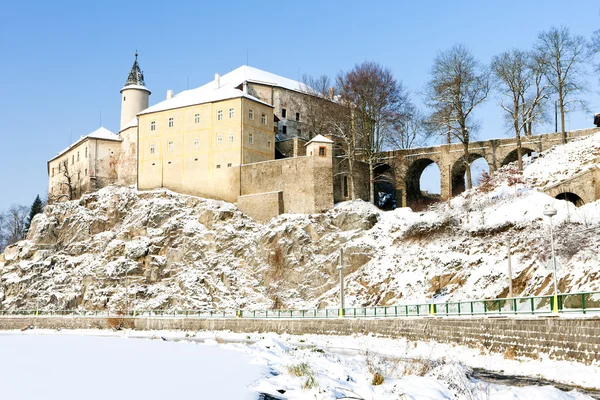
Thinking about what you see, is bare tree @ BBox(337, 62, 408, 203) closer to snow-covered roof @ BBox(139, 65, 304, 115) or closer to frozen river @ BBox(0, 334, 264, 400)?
snow-covered roof @ BBox(139, 65, 304, 115)

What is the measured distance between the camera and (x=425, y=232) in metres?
51.8

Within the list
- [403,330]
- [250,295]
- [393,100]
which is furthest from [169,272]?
[403,330]

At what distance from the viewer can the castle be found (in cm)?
6269

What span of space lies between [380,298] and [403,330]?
50.9 ft

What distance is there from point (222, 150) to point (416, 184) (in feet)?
67.9

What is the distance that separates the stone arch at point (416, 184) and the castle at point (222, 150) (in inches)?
283

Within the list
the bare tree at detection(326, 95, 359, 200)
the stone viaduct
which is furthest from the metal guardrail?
the stone viaduct

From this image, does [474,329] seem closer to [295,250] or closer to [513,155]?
[295,250]

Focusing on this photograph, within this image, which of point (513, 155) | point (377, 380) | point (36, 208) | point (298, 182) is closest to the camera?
point (377, 380)

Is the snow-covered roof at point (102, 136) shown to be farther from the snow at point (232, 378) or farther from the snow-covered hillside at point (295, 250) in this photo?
the snow at point (232, 378)

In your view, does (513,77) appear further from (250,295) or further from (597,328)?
(597,328)

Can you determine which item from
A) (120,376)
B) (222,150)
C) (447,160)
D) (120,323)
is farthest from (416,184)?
(120,376)

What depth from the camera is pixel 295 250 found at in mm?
57344

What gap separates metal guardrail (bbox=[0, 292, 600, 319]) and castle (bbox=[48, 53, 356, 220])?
1541 centimetres
